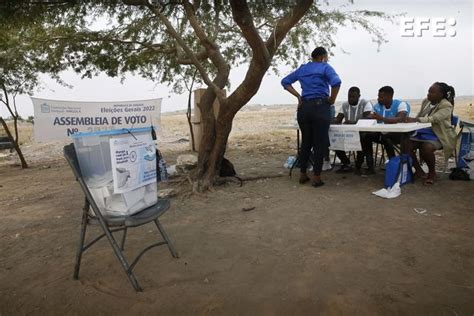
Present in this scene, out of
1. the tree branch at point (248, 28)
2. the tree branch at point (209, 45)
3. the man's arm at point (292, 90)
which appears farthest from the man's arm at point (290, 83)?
the tree branch at point (209, 45)

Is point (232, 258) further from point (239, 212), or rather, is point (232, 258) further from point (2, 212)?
point (2, 212)

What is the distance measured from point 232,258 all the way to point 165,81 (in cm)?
963

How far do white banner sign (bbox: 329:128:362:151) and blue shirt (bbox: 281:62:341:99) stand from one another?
2.19 feet

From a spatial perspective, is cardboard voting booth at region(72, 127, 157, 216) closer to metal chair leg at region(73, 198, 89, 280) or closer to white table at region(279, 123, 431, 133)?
metal chair leg at region(73, 198, 89, 280)

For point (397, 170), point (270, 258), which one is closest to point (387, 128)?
point (397, 170)

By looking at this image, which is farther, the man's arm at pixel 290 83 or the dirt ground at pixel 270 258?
the man's arm at pixel 290 83

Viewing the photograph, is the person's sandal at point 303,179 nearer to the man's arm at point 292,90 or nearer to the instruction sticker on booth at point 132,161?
the man's arm at point 292,90

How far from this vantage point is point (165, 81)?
1226 cm

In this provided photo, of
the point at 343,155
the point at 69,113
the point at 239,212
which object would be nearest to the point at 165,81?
the point at 69,113

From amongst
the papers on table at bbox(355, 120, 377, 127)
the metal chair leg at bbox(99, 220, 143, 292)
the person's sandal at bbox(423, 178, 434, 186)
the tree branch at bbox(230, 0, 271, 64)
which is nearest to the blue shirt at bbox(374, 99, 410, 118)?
the papers on table at bbox(355, 120, 377, 127)

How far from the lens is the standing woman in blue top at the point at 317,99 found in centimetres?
557

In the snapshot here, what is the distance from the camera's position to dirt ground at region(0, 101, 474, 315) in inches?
108

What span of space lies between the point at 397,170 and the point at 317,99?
1499 millimetres

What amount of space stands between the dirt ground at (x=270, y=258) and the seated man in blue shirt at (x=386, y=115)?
84 cm
